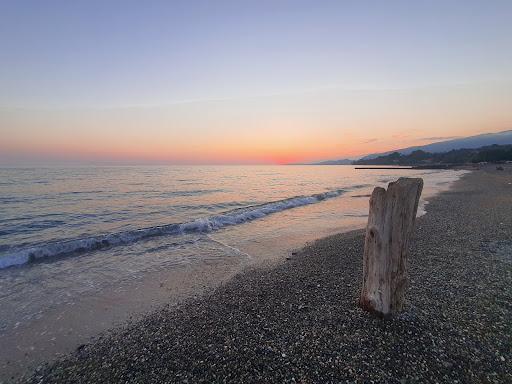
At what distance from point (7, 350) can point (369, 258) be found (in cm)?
702

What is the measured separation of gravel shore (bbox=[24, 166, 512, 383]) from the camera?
3.90 meters

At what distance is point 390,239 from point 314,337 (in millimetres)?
2169

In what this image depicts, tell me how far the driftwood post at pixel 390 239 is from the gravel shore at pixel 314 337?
1.50 feet

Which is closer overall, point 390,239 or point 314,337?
point 314,337

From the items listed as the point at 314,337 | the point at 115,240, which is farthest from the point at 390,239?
the point at 115,240

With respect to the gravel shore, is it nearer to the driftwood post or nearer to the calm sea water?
the driftwood post

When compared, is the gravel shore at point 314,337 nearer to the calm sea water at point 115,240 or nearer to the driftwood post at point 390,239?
the driftwood post at point 390,239

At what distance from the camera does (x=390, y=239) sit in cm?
488

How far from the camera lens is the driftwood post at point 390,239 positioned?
487 centimetres

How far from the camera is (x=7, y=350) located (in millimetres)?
5105

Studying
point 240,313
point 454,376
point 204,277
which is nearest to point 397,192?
point 454,376

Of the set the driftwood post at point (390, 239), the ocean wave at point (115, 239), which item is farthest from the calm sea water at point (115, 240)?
the driftwood post at point (390, 239)

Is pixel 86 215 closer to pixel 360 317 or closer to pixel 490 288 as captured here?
pixel 360 317

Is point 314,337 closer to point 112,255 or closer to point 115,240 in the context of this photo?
point 112,255
